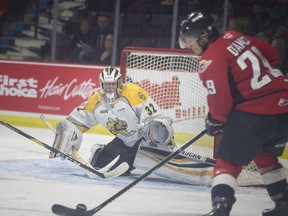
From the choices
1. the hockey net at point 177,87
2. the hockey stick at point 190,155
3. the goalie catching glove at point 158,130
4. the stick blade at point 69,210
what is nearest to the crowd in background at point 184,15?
the hockey net at point 177,87

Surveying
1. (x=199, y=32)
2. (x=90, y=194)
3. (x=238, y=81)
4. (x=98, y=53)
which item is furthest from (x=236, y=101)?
(x=98, y=53)

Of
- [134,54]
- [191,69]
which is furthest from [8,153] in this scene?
[191,69]

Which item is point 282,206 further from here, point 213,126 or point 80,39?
point 80,39

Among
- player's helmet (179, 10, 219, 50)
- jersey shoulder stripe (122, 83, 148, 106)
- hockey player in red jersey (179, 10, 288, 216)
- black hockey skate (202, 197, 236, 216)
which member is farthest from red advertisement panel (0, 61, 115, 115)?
black hockey skate (202, 197, 236, 216)

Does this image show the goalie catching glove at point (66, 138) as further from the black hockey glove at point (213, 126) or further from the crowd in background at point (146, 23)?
the crowd in background at point (146, 23)

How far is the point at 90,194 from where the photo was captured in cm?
380

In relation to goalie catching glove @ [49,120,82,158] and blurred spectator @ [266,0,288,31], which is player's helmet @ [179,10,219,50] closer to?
goalie catching glove @ [49,120,82,158]

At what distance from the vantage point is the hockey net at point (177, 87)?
4.52 m

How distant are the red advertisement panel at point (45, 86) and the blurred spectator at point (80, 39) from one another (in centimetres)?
71

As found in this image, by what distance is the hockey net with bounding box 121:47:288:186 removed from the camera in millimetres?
4523

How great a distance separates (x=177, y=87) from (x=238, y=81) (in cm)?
205

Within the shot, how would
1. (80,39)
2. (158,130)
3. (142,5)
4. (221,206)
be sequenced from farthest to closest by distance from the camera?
(142,5) < (80,39) < (158,130) < (221,206)

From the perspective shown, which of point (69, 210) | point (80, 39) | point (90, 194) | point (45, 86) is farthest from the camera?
point (80, 39)

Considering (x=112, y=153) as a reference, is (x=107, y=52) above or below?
above
